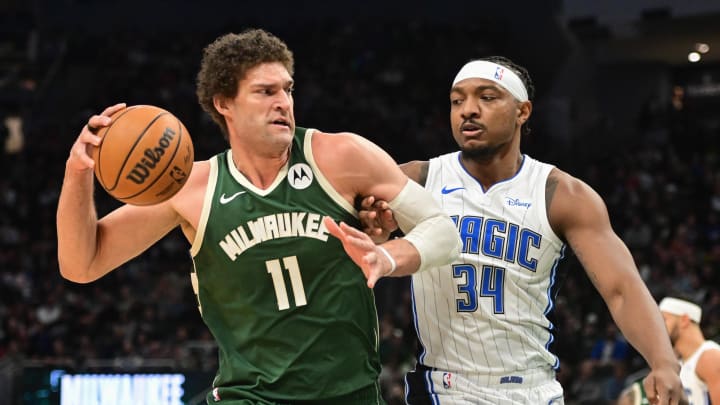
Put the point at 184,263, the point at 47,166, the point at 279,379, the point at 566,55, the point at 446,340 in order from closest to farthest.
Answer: the point at 279,379 → the point at 446,340 → the point at 184,263 → the point at 47,166 → the point at 566,55

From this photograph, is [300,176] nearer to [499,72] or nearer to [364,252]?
[364,252]

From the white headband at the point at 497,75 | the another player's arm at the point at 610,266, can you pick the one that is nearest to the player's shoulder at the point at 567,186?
the another player's arm at the point at 610,266

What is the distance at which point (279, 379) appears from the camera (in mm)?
3719

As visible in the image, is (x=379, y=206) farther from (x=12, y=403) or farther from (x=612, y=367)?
(x=12, y=403)

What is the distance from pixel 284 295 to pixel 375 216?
1.43 ft

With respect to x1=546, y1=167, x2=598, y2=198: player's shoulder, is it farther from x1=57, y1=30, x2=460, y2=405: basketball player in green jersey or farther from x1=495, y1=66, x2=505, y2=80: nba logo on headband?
x1=57, y1=30, x2=460, y2=405: basketball player in green jersey

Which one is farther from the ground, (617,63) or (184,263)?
(617,63)

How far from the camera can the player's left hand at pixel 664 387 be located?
4.07 m

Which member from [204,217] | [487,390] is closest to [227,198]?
[204,217]

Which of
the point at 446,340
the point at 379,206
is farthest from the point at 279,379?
the point at 446,340

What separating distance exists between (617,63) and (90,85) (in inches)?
458

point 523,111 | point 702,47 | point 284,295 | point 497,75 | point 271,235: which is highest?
point 702,47

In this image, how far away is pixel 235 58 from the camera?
396 cm

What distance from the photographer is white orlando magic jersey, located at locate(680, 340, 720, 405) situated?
6.92 metres
